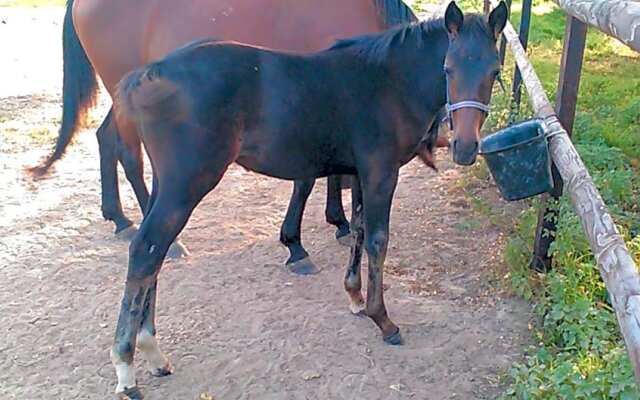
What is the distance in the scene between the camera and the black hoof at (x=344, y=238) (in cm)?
439

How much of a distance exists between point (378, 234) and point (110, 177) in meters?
2.21

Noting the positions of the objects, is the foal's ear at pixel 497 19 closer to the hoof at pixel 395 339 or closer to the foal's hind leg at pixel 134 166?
the hoof at pixel 395 339

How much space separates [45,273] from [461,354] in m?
2.41

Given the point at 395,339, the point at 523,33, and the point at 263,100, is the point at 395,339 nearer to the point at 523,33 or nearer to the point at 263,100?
the point at 263,100

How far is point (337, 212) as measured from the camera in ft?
14.4

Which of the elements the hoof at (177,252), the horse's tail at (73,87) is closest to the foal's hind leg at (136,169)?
the hoof at (177,252)

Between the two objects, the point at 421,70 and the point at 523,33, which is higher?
the point at 421,70

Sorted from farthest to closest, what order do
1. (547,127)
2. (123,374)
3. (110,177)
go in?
(110,177) < (547,127) < (123,374)

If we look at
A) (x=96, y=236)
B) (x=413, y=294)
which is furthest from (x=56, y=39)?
(x=413, y=294)

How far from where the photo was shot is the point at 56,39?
10734 millimetres

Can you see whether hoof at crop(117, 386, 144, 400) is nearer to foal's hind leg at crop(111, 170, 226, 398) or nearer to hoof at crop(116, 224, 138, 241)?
foal's hind leg at crop(111, 170, 226, 398)

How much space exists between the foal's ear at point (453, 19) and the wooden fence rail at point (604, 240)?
0.63m

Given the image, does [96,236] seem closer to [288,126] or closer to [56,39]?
[288,126]

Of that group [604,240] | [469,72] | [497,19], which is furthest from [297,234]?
[604,240]
